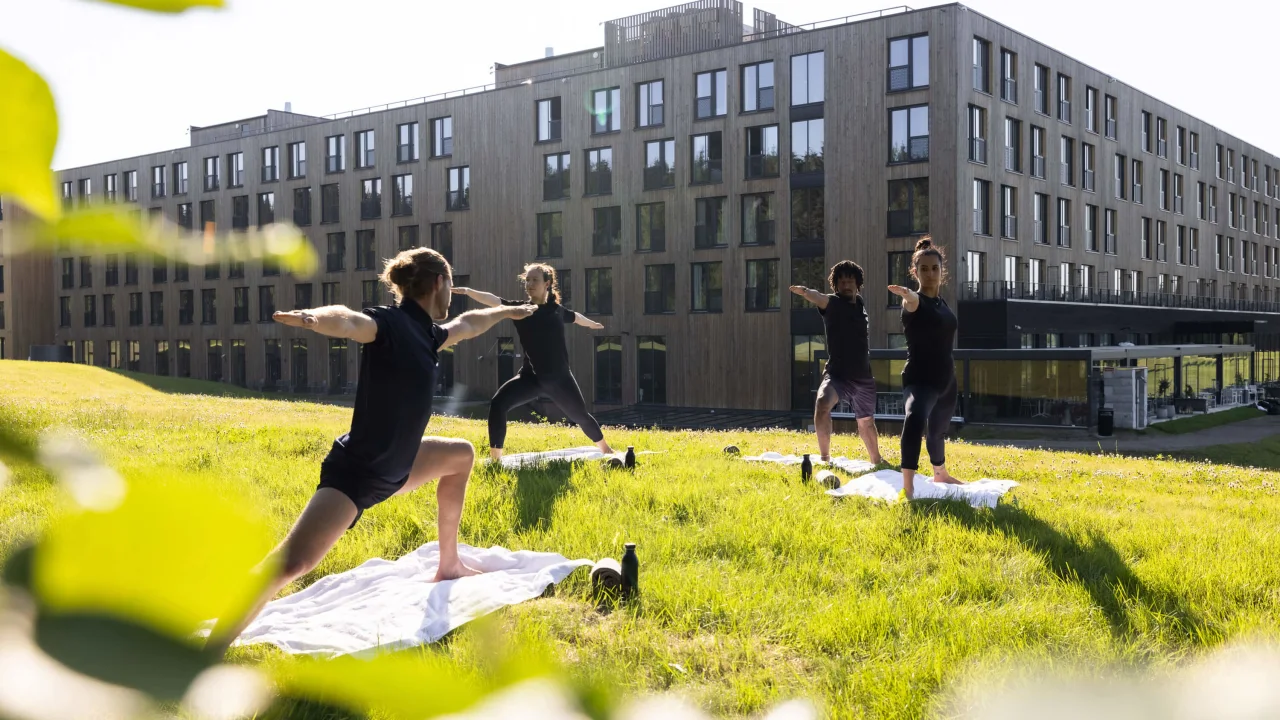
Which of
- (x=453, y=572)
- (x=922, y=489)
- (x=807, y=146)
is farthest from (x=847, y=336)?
(x=807, y=146)

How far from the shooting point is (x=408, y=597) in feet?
17.2

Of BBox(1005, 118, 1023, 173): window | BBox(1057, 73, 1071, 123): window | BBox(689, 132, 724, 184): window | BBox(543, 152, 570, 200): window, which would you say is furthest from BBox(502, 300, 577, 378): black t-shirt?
BBox(1057, 73, 1071, 123): window

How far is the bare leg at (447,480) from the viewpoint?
5.39 meters

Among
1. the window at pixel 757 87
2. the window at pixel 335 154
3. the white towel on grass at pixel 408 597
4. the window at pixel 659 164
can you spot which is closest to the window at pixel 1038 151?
the window at pixel 757 87

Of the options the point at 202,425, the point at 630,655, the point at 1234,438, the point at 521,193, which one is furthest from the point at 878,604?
the point at 521,193

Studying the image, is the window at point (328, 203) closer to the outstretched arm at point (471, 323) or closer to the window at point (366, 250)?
the window at point (366, 250)

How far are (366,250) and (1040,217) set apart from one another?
2763 cm

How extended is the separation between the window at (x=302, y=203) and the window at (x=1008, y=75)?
29.5 metres

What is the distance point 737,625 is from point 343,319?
224 centimetres

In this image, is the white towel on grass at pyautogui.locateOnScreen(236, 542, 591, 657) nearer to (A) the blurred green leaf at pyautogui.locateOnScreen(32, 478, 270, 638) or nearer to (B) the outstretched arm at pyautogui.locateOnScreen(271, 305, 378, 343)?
(B) the outstretched arm at pyautogui.locateOnScreen(271, 305, 378, 343)

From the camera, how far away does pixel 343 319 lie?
4188mm

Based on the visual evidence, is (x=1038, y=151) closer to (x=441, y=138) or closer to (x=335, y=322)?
(x=441, y=138)

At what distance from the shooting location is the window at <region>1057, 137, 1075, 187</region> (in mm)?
37594

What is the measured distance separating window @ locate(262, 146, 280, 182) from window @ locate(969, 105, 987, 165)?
30.3 m
